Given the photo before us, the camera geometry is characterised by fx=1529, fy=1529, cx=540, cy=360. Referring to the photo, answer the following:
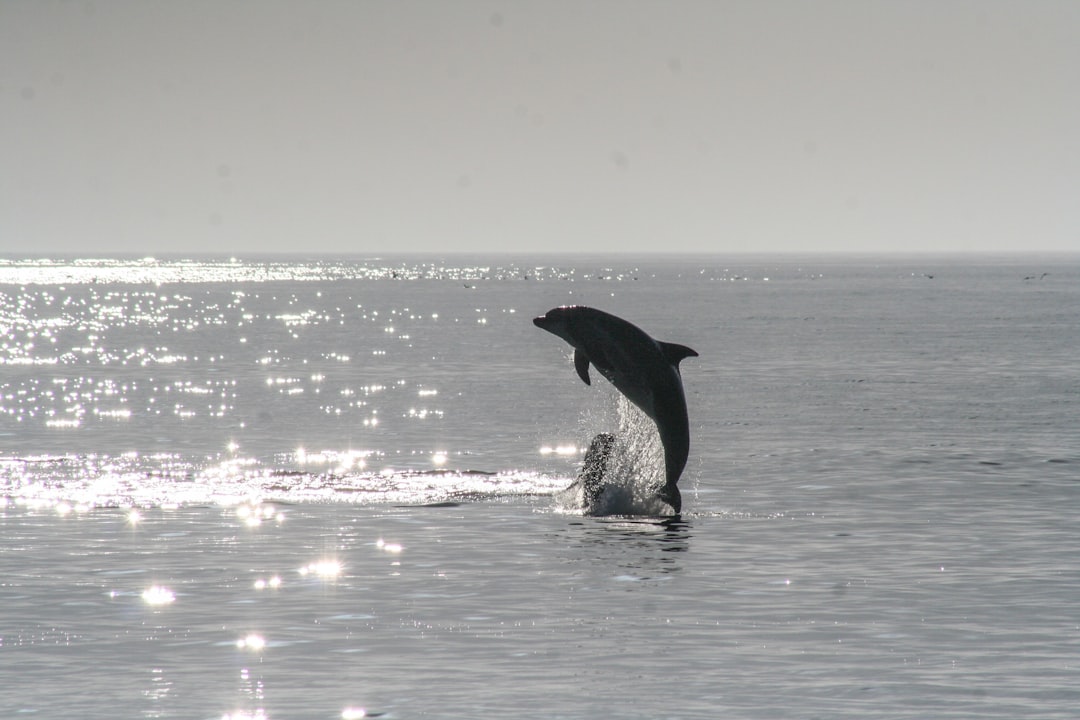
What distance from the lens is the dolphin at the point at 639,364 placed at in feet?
76.1

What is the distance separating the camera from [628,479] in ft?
86.9

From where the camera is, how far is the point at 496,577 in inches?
766

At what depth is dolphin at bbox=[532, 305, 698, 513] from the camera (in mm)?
23188

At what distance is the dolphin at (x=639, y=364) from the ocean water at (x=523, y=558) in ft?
4.49

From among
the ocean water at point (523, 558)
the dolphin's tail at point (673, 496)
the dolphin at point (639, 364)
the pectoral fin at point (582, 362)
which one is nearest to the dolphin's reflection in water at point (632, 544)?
the ocean water at point (523, 558)

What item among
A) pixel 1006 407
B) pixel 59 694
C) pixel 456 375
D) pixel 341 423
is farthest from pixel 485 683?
pixel 456 375

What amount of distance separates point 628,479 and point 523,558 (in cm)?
600

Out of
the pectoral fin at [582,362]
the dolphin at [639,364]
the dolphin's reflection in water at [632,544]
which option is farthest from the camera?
the pectoral fin at [582,362]

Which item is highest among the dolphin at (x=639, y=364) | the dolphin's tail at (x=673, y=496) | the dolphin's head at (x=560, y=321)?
the dolphin's head at (x=560, y=321)

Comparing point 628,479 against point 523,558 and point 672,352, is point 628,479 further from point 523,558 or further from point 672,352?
point 523,558

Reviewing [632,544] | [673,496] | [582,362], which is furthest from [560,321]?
[632,544]

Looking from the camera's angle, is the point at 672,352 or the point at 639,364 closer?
the point at 672,352

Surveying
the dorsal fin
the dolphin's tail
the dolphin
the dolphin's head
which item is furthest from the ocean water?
the dolphin's head

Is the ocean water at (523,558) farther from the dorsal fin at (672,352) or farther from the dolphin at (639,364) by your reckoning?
the dorsal fin at (672,352)
